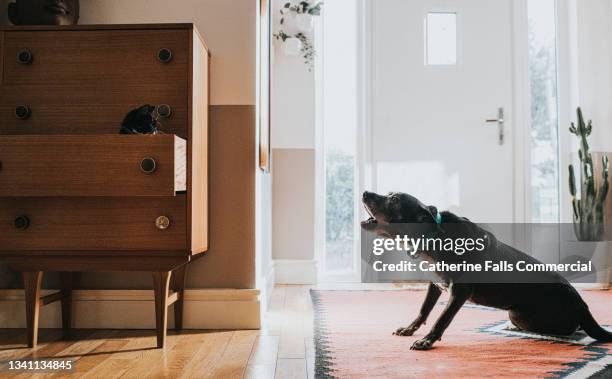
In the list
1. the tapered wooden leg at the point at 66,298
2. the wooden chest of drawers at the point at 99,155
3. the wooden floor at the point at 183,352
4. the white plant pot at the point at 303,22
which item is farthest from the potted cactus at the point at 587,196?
the tapered wooden leg at the point at 66,298

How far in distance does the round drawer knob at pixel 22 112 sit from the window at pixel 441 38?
2.26 metres

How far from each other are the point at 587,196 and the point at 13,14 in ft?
9.29

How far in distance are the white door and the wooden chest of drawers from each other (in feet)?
5.44

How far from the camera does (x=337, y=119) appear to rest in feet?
10.7

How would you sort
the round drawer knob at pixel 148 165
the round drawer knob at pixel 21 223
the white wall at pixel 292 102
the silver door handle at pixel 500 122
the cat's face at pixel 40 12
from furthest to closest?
the silver door handle at pixel 500 122 → the white wall at pixel 292 102 → the cat's face at pixel 40 12 → the round drawer knob at pixel 21 223 → the round drawer knob at pixel 148 165

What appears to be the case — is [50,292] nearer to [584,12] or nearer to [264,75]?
[264,75]

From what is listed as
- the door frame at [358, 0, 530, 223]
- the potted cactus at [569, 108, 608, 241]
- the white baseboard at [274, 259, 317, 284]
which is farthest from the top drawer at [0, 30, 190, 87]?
the potted cactus at [569, 108, 608, 241]

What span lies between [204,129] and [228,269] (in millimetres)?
492

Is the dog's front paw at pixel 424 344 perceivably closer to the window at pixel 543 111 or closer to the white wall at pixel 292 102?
the white wall at pixel 292 102

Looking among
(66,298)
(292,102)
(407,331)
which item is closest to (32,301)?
(66,298)

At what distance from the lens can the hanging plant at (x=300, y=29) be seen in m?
3.04

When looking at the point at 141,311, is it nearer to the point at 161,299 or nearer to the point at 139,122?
the point at 161,299

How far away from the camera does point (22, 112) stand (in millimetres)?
1698

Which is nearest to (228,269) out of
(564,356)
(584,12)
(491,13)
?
(564,356)
